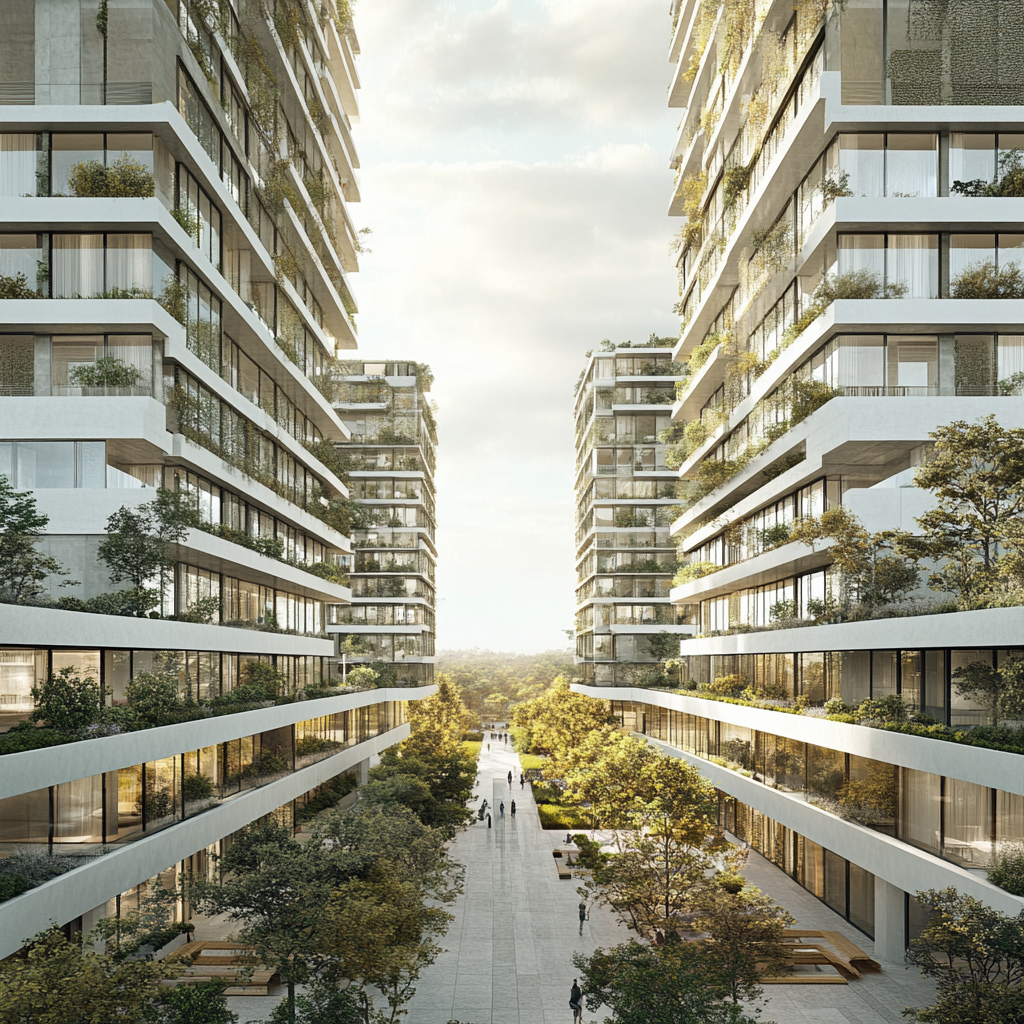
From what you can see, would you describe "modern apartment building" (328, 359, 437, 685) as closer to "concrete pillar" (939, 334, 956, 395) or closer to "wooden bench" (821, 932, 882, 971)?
"wooden bench" (821, 932, 882, 971)

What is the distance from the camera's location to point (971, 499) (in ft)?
83.4

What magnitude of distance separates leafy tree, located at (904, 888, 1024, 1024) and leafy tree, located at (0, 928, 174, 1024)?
1332cm

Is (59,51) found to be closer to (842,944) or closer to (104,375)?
(104,375)

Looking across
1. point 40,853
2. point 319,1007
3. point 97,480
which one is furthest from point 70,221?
point 319,1007

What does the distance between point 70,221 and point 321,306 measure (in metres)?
26.1

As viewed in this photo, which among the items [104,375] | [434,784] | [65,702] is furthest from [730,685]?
[65,702]

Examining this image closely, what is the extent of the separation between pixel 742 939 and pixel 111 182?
90.6 feet

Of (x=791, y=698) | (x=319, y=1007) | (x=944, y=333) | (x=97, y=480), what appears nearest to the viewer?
(x=319, y=1007)

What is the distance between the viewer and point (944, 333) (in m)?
29.7

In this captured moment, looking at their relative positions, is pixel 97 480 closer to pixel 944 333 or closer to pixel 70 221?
pixel 70 221

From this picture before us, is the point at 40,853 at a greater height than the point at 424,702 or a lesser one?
greater

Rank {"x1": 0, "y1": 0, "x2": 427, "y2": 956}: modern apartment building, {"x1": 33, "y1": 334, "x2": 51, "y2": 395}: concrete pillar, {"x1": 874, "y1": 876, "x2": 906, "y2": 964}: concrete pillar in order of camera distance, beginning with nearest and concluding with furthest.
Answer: {"x1": 0, "y1": 0, "x2": 427, "y2": 956}: modern apartment building → {"x1": 874, "y1": 876, "x2": 906, "y2": 964}: concrete pillar → {"x1": 33, "y1": 334, "x2": 51, "y2": 395}: concrete pillar

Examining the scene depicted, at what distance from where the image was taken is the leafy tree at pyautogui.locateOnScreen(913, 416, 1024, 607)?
24.7m

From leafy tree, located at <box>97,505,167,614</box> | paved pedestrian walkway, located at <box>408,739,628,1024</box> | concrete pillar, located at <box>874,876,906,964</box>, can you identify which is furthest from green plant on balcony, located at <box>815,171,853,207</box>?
paved pedestrian walkway, located at <box>408,739,628,1024</box>
